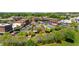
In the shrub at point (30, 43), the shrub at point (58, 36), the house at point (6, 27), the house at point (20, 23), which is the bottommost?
the shrub at point (30, 43)

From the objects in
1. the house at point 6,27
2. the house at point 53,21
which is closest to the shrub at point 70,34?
the house at point 53,21

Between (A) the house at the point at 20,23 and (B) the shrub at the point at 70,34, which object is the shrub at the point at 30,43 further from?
(B) the shrub at the point at 70,34

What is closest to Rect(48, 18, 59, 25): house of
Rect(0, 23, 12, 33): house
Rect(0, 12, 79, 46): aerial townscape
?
Rect(0, 12, 79, 46): aerial townscape

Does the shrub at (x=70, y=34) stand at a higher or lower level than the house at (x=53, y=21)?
lower

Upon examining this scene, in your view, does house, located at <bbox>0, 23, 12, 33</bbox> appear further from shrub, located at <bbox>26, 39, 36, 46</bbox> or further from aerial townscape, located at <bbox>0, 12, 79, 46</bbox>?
shrub, located at <bbox>26, 39, 36, 46</bbox>
